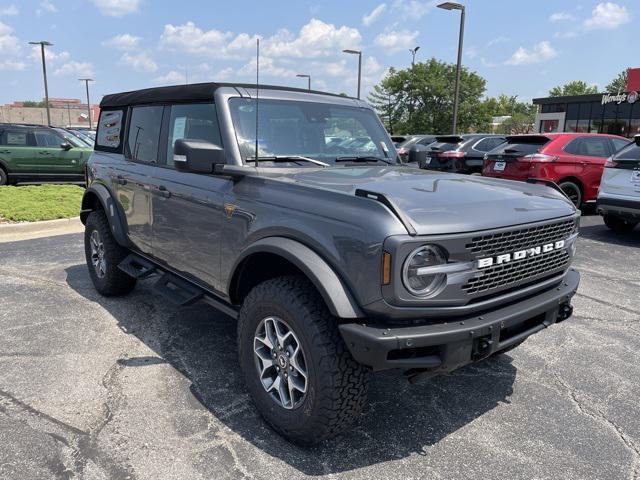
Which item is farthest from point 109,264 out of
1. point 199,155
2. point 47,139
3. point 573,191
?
point 47,139

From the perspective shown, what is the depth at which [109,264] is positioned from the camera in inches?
191

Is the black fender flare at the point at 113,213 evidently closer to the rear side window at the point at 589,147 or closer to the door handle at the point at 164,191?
the door handle at the point at 164,191

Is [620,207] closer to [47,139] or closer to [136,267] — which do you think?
[136,267]

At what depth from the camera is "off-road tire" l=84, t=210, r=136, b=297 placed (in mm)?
4848

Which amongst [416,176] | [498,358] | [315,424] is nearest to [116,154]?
[416,176]

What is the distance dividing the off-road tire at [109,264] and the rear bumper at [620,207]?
686 cm

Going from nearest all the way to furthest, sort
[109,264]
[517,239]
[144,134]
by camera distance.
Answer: [517,239] → [144,134] → [109,264]

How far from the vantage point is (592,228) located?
9055mm

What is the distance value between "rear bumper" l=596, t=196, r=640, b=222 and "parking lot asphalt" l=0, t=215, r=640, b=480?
3482 mm

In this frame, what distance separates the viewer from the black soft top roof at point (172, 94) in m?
3.54

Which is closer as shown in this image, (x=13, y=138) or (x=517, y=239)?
(x=517, y=239)

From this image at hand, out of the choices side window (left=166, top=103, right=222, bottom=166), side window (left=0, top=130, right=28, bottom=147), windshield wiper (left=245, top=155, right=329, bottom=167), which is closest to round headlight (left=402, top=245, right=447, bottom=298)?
windshield wiper (left=245, top=155, right=329, bottom=167)

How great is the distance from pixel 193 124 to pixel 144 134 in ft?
3.12

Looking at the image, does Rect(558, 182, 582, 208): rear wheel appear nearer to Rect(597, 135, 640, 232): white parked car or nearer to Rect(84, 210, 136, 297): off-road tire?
Rect(597, 135, 640, 232): white parked car
